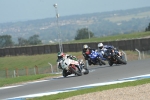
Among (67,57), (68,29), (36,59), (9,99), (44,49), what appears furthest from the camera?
(68,29)

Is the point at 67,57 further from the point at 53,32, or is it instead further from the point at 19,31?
the point at 53,32

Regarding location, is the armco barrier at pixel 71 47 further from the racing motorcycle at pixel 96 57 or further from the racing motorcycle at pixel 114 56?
the racing motorcycle at pixel 114 56

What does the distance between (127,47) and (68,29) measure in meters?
122

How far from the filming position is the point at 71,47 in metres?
64.9

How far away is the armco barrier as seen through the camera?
177ft

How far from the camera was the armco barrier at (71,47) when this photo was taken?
177ft

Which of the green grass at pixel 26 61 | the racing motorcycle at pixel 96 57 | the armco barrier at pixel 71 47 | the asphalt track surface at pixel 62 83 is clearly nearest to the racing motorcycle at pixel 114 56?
the racing motorcycle at pixel 96 57

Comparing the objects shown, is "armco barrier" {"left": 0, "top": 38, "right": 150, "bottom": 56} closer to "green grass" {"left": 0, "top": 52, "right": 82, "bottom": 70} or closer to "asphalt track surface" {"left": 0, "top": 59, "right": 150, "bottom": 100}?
"green grass" {"left": 0, "top": 52, "right": 82, "bottom": 70}

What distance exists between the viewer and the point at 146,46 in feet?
176

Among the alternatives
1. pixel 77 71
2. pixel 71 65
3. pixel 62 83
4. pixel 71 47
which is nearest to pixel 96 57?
pixel 77 71

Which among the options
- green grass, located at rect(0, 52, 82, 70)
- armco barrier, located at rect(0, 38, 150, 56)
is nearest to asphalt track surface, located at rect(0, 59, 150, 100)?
armco barrier, located at rect(0, 38, 150, 56)

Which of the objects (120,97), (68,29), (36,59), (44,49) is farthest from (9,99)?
(68,29)

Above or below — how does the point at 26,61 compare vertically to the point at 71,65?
below

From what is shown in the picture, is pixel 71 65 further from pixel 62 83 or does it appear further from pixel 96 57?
pixel 96 57
